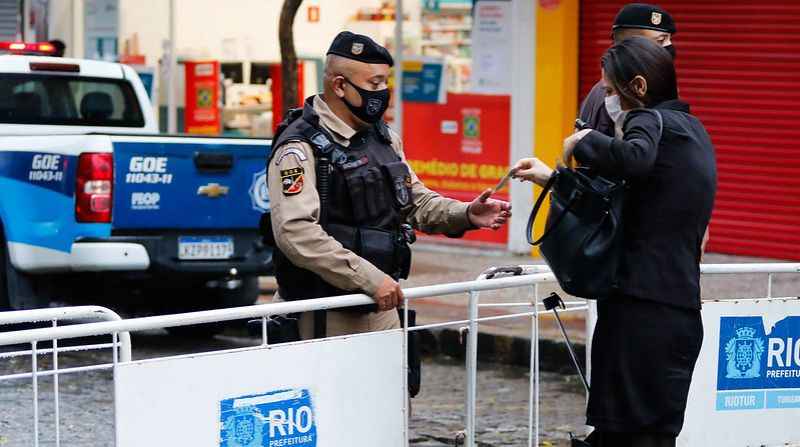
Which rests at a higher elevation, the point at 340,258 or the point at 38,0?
the point at 38,0

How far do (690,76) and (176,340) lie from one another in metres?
5.46

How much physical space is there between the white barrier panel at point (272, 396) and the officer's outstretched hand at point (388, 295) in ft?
0.31

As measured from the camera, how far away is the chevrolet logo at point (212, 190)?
9.98 meters

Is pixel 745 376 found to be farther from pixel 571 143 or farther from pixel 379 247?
pixel 571 143

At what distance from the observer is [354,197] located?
5270mm

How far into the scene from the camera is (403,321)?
5.33m

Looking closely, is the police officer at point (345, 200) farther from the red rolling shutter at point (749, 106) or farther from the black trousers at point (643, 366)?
the red rolling shutter at point (749, 106)

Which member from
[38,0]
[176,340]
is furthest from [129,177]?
[38,0]

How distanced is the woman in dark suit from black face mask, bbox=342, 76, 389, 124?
73 cm

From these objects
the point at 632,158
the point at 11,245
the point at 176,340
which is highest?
the point at 632,158

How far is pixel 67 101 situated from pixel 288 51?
2207 mm

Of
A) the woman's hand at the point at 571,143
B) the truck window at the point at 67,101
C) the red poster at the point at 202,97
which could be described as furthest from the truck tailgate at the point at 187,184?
the red poster at the point at 202,97

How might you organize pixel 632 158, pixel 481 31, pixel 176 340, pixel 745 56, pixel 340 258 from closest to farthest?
pixel 632 158 → pixel 340 258 → pixel 176 340 → pixel 745 56 → pixel 481 31

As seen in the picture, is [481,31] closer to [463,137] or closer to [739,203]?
[463,137]
